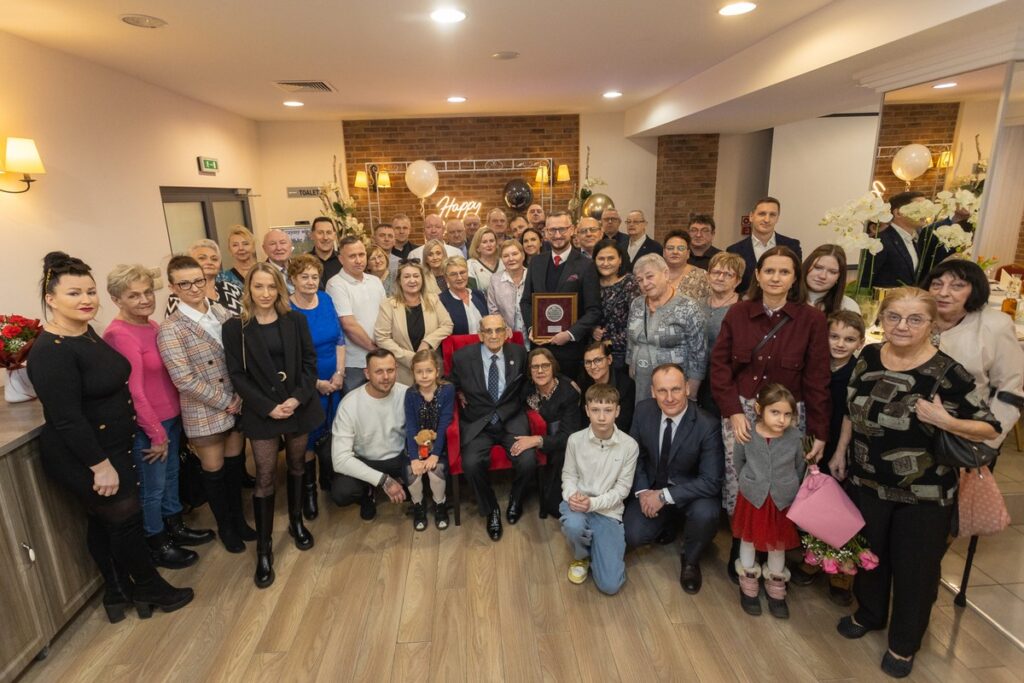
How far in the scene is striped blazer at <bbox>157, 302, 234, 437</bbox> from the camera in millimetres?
2531

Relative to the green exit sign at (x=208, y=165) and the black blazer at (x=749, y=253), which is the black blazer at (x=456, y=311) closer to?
the black blazer at (x=749, y=253)

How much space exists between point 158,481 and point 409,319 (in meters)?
1.62

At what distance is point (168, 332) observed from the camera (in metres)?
2.53

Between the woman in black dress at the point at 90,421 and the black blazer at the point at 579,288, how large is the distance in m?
2.36

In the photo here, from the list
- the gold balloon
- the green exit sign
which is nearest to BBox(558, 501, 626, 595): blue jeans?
the gold balloon

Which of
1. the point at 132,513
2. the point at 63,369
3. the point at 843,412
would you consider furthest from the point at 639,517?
the point at 63,369

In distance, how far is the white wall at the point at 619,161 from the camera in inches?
318

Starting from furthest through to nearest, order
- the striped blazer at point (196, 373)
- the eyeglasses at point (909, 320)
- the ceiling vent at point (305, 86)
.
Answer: the ceiling vent at point (305, 86) → the striped blazer at point (196, 373) → the eyeglasses at point (909, 320)

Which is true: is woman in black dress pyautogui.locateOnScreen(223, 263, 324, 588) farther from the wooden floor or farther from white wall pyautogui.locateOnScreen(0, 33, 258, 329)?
white wall pyautogui.locateOnScreen(0, 33, 258, 329)

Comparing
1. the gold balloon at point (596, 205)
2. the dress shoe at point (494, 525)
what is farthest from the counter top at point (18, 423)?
the gold balloon at point (596, 205)

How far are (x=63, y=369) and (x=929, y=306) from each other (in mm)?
3239

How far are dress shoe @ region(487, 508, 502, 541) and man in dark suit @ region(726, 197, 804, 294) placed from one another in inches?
94.6

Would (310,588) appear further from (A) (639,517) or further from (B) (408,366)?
(A) (639,517)

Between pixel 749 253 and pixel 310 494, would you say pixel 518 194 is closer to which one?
pixel 749 253
